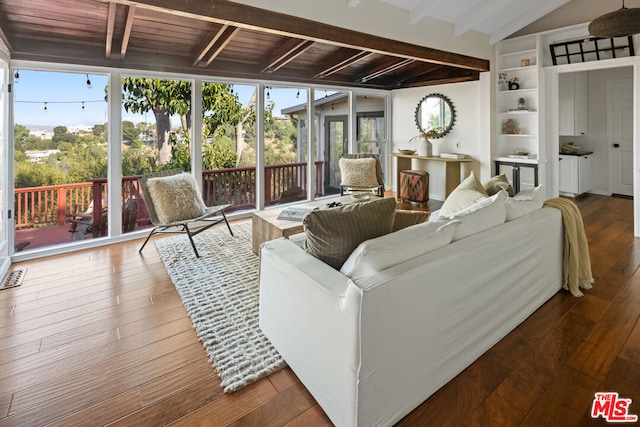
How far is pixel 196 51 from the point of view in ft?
14.4

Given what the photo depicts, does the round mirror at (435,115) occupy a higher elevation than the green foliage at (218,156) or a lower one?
higher

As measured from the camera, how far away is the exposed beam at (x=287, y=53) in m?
4.32

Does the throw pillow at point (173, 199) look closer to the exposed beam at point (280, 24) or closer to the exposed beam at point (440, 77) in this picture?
the exposed beam at point (280, 24)

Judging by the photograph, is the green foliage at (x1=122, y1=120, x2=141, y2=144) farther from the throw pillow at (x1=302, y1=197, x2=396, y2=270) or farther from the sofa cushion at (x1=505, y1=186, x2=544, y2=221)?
the sofa cushion at (x1=505, y1=186, x2=544, y2=221)

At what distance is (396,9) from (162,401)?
4.37 meters

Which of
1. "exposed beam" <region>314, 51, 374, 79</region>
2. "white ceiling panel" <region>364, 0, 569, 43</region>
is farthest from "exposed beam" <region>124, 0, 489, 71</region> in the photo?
"exposed beam" <region>314, 51, 374, 79</region>

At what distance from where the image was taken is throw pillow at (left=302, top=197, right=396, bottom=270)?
180cm

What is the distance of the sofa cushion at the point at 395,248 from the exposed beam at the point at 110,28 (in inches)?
120

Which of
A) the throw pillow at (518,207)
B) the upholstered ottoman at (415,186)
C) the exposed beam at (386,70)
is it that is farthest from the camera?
the upholstered ottoman at (415,186)

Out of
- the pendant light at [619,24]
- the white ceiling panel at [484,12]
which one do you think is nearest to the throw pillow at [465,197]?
the pendant light at [619,24]

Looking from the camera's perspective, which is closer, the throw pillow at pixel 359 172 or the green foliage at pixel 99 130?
the green foliage at pixel 99 130

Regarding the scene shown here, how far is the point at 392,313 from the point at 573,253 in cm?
208

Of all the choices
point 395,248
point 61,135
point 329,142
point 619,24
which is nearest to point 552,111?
point 619,24

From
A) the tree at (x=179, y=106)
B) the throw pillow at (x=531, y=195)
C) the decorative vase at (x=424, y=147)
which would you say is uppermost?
the tree at (x=179, y=106)
